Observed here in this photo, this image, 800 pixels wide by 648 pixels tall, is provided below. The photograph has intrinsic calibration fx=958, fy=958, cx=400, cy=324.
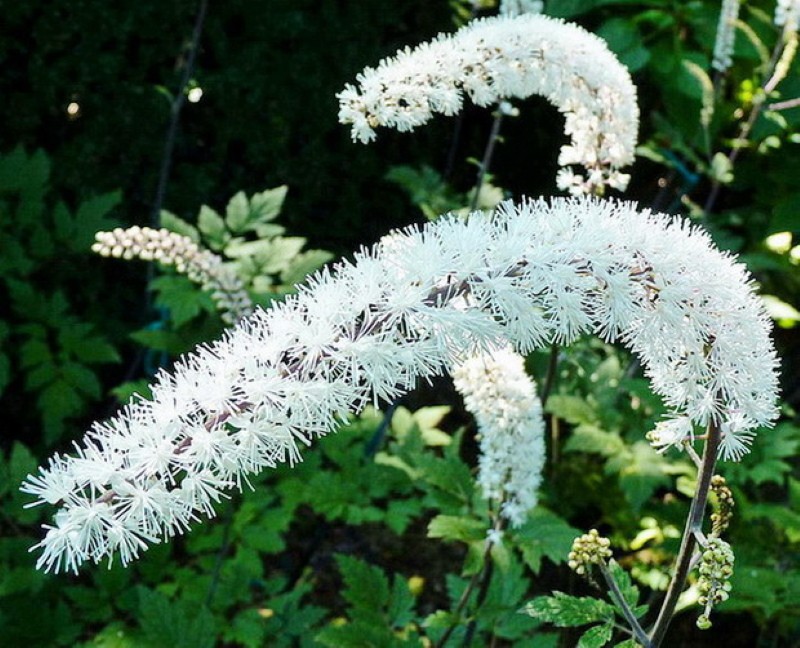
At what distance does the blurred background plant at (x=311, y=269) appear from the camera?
251 cm

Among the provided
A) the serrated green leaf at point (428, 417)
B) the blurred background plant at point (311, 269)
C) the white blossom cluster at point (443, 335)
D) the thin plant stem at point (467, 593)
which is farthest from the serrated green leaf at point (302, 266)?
the white blossom cluster at point (443, 335)

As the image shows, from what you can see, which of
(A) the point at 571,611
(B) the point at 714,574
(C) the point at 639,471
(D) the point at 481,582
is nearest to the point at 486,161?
(C) the point at 639,471

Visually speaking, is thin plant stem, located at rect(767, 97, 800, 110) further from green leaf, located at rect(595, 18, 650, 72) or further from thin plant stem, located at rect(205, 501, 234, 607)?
thin plant stem, located at rect(205, 501, 234, 607)

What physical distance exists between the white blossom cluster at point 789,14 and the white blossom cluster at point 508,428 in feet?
6.00

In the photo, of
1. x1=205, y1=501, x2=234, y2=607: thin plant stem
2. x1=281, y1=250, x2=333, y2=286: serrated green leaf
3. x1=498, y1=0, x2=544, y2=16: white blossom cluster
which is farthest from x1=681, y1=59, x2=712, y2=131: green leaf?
x1=205, y1=501, x2=234, y2=607: thin plant stem

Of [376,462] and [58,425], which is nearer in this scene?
[376,462]

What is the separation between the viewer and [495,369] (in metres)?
2.10

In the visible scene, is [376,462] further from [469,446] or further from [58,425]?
[469,446]

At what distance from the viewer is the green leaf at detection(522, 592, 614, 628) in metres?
1.45

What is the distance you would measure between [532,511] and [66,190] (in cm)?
235

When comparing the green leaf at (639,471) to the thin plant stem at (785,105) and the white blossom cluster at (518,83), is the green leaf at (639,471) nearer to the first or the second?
the white blossom cluster at (518,83)

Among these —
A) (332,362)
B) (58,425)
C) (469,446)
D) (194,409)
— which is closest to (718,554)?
(332,362)

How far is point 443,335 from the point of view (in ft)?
4.17

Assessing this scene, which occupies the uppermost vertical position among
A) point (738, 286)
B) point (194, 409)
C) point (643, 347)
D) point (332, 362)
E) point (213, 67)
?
point (213, 67)
